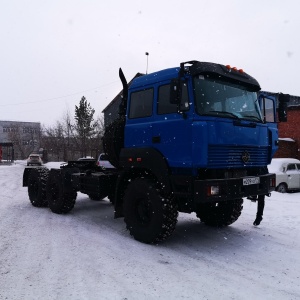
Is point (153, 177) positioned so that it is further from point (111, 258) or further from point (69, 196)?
point (69, 196)

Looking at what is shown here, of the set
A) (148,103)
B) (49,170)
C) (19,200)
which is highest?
(148,103)

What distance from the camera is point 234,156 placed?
17.5 feet

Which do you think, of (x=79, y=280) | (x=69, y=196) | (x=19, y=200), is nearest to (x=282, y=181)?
(x=69, y=196)

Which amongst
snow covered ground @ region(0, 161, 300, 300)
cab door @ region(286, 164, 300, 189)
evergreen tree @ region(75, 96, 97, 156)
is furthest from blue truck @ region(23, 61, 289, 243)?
evergreen tree @ region(75, 96, 97, 156)

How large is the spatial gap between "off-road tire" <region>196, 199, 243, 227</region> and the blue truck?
1.2 inches

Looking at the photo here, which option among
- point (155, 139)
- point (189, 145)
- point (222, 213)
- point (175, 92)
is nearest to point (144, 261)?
point (189, 145)

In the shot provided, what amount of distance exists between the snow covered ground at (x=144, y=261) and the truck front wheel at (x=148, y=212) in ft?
0.74

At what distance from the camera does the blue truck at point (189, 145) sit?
5.03 meters

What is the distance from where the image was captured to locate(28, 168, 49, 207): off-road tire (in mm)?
9133

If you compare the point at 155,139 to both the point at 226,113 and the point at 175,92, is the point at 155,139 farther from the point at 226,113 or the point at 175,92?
the point at 226,113

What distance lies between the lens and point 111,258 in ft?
16.3

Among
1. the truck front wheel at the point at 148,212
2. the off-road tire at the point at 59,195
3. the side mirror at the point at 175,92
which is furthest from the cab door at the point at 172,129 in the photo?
the off-road tire at the point at 59,195

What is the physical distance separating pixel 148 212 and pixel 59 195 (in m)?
3.36

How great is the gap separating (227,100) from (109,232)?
11.5 ft
